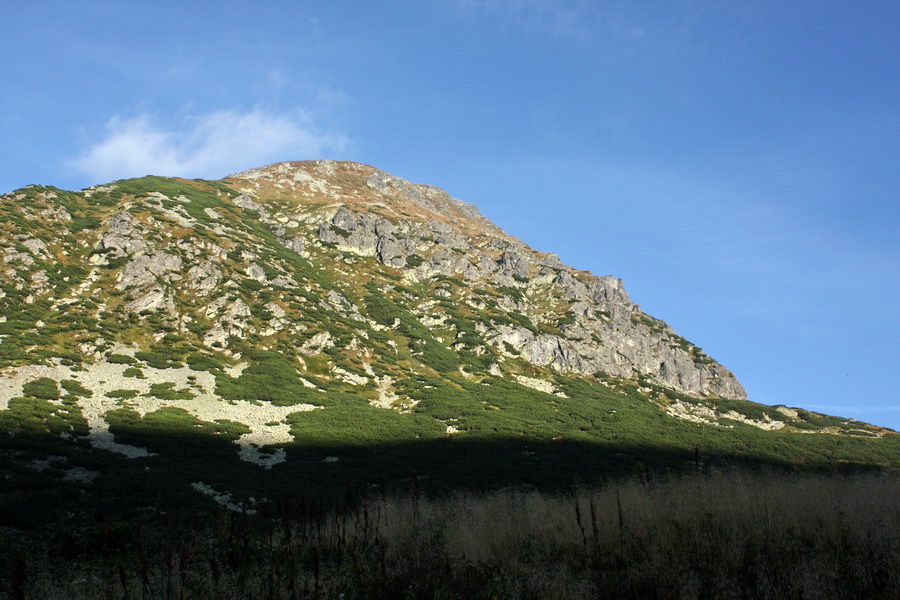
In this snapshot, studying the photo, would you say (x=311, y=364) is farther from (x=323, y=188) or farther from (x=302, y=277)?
(x=323, y=188)

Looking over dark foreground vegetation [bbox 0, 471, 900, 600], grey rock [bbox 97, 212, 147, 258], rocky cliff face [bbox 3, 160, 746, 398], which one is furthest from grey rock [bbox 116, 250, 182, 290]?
dark foreground vegetation [bbox 0, 471, 900, 600]

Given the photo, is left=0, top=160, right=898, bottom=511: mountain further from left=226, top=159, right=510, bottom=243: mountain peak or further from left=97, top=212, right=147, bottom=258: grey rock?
left=226, top=159, right=510, bottom=243: mountain peak

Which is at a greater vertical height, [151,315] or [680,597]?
[151,315]

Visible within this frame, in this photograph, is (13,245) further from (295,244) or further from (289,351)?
(295,244)

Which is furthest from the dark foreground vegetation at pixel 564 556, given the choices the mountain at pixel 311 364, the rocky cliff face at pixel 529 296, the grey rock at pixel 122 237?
the rocky cliff face at pixel 529 296

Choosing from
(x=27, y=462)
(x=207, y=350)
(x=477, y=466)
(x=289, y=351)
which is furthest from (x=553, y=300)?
(x=27, y=462)

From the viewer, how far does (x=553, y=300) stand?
134 metres

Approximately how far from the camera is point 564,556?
9086mm

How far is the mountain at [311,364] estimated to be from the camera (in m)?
34.8

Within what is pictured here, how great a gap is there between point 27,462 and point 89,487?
562 cm

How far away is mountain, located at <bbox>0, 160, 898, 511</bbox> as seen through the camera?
34750mm

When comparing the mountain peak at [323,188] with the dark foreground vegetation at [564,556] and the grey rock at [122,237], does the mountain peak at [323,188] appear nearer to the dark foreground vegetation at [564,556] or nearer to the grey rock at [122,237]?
the grey rock at [122,237]

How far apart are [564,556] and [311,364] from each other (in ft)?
211

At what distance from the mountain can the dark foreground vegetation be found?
255cm
